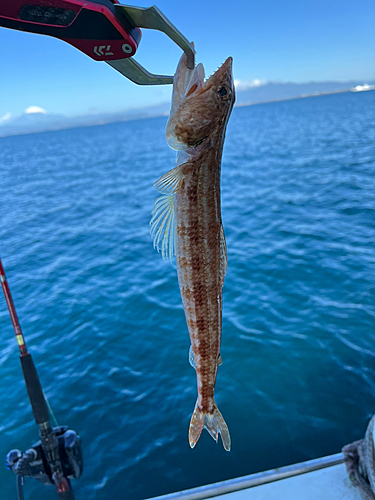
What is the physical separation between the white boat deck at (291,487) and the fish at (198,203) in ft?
8.22

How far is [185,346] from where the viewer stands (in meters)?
9.30

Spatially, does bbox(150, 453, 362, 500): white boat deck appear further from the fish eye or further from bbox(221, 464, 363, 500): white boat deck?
the fish eye

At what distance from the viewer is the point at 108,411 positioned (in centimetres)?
768

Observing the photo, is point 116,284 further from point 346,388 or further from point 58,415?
point 346,388

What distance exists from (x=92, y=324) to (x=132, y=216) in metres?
11.3

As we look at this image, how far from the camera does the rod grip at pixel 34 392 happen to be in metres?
3.55

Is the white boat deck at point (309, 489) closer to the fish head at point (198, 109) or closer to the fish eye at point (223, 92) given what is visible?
the fish head at point (198, 109)

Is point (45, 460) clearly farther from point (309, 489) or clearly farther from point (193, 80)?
point (193, 80)

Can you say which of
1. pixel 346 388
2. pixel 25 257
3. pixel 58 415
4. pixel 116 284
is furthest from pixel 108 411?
pixel 25 257

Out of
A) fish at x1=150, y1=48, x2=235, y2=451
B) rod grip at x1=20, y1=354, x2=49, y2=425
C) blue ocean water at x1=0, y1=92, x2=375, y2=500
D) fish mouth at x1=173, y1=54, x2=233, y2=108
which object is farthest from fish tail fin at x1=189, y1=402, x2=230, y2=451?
blue ocean water at x1=0, y1=92, x2=375, y2=500

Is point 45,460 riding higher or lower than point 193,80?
lower

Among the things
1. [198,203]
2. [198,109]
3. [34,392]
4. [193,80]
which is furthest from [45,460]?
[193,80]

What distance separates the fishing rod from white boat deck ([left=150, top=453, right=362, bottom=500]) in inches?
47.0

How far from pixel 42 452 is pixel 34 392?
A: 1.98 ft
